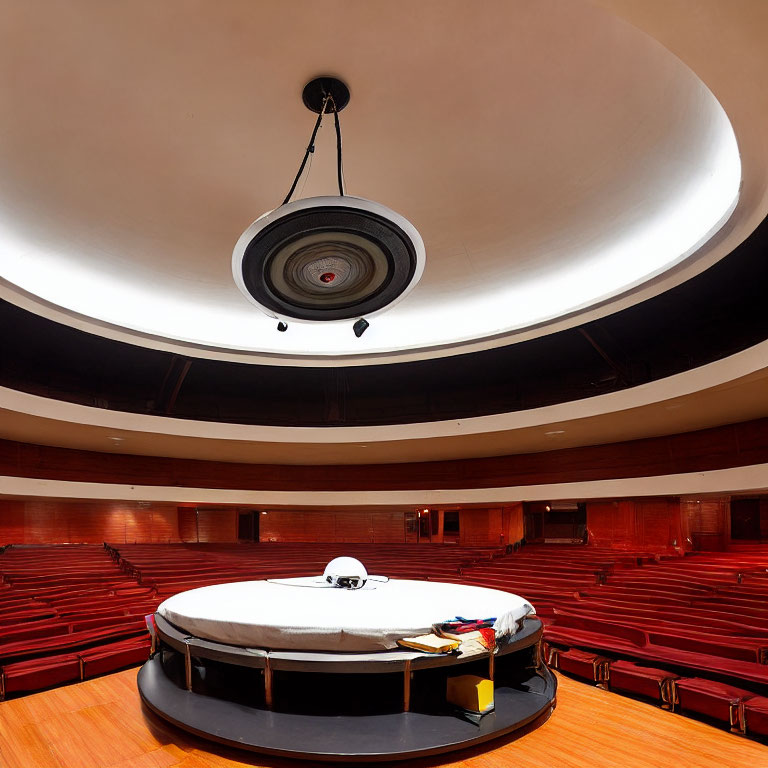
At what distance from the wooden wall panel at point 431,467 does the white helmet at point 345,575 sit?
11586 millimetres

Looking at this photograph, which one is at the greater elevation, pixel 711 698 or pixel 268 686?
pixel 268 686

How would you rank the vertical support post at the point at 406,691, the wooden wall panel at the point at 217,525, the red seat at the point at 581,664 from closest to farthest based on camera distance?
the vertical support post at the point at 406,691, the red seat at the point at 581,664, the wooden wall panel at the point at 217,525

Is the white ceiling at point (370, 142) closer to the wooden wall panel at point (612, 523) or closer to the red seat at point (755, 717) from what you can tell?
the red seat at point (755, 717)

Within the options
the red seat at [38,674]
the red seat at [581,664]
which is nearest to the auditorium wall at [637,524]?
the red seat at [581,664]

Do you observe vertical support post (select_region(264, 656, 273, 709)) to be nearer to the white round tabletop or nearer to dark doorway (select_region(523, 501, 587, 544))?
the white round tabletop

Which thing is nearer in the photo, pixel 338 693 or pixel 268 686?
pixel 268 686

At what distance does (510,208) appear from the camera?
372 inches

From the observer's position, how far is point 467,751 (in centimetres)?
342

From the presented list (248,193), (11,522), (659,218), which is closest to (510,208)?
(659,218)

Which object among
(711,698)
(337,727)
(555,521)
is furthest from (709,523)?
(337,727)

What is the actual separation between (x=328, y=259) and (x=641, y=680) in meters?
5.30

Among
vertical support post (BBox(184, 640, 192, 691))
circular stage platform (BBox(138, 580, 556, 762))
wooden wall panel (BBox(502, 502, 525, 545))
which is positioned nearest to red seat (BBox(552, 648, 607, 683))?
circular stage platform (BBox(138, 580, 556, 762))

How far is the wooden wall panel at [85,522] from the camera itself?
1598cm

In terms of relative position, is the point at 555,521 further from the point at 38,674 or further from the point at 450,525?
the point at 38,674
